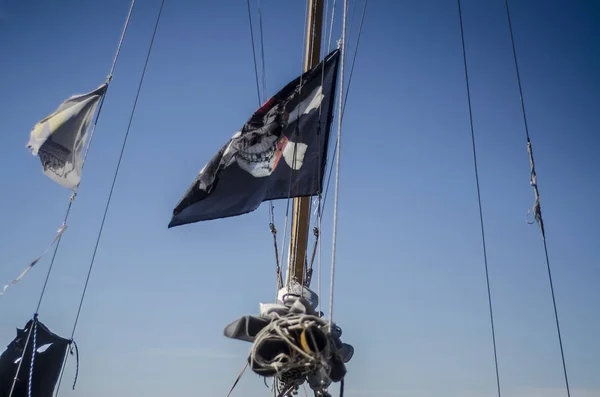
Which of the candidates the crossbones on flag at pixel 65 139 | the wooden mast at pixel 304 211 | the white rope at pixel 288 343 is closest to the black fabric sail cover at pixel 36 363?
the crossbones on flag at pixel 65 139

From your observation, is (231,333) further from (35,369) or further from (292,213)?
(35,369)

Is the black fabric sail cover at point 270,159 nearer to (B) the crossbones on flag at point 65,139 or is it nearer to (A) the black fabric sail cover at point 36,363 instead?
(B) the crossbones on flag at point 65,139

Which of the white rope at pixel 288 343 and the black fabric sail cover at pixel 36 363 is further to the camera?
the black fabric sail cover at pixel 36 363

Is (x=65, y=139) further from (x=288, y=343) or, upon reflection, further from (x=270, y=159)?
Answer: (x=288, y=343)

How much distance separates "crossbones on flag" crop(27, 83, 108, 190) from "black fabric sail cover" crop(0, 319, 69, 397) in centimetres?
224

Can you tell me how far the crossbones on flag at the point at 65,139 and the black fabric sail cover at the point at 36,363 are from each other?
2240 mm

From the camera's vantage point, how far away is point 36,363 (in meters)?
7.99

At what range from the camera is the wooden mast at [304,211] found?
7855 mm

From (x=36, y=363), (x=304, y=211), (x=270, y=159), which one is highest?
(x=270, y=159)

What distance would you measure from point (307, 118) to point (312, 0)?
3.02 meters

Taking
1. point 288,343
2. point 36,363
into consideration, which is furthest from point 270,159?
point 36,363

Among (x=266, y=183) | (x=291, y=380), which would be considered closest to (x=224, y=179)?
(x=266, y=183)

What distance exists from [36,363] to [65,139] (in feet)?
10.9

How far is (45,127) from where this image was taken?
8117mm
